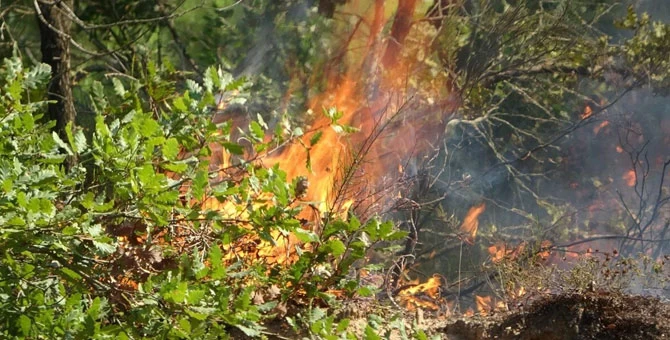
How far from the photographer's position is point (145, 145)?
3111mm

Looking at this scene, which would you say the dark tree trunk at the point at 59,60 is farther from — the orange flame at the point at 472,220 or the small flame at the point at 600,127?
the small flame at the point at 600,127

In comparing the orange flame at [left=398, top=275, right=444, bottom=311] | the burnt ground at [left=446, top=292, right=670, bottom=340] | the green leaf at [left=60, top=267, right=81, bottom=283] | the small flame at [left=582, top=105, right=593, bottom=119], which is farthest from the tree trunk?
the small flame at [left=582, top=105, right=593, bottom=119]

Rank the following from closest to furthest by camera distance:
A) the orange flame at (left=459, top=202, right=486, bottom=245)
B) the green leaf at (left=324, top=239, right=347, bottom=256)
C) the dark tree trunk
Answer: the green leaf at (left=324, top=239, right=347, bottom=256)
the dark tree trunk
the orange flame at (left=459, top=202, right=486, bottom=245)

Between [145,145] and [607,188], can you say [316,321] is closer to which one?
[145,145]

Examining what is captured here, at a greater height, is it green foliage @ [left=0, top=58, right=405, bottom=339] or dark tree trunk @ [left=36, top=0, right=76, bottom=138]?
dark tree trunk @ [left=36, top=0, right=76, bottom=138]

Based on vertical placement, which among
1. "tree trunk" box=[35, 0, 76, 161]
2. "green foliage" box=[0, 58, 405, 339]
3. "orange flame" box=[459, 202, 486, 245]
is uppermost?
"orange flame" box=[459, 202, 486, 245]

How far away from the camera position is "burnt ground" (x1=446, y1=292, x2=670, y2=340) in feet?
14.4

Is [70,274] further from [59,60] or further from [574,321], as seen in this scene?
[59,60]

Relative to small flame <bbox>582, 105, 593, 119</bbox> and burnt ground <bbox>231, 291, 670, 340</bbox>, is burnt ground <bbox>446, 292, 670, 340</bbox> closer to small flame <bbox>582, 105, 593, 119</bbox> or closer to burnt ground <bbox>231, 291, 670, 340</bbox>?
burnt ground <bbox>231, 291, 670, 340</bbox>

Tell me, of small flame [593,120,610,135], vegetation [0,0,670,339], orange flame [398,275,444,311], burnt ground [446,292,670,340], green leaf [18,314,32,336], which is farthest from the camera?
small flame [593,120,610,135]

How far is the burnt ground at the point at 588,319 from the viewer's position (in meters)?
4.40

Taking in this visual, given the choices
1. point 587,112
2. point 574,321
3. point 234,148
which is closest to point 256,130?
point 234,148

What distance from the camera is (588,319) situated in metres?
4.51

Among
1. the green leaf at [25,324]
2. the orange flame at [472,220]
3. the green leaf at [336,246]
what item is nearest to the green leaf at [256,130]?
the green leaf at [336,246]
